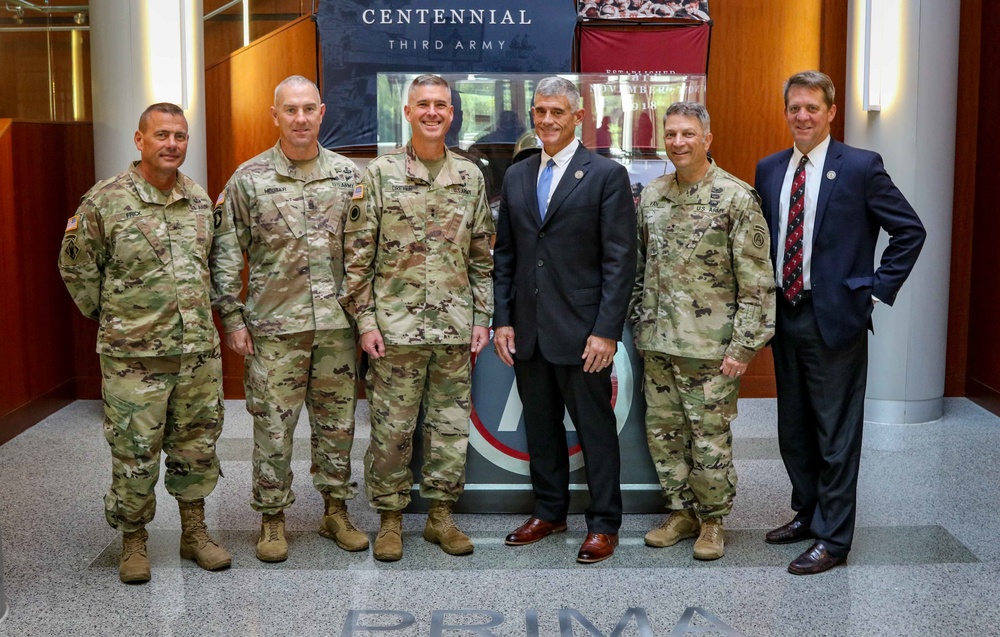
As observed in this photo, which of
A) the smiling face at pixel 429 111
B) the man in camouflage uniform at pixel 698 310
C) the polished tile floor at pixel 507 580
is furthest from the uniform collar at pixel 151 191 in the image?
the man in camouflage uniform at pixel 698 310

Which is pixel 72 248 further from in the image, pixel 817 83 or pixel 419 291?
pixel 817 83

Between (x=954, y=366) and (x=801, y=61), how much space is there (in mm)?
2146

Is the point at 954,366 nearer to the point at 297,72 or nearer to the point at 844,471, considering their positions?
the point at 844,471

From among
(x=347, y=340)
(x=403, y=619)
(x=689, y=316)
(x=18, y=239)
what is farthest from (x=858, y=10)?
(x=18, y=239)

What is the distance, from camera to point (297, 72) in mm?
6383

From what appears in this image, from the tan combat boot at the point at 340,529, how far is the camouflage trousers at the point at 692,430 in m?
1.13

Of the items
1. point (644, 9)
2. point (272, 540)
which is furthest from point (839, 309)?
point (644, 9)

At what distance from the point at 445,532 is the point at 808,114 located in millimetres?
1964

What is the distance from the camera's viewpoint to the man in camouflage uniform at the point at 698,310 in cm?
352

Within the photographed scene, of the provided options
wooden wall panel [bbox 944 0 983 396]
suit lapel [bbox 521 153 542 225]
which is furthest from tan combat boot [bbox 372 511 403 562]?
wooden wall panel [bbox 944 0 983 396]

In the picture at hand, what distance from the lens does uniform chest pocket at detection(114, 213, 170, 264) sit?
3.39m

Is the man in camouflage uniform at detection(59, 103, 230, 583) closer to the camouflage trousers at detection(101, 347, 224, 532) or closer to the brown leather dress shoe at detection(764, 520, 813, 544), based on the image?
the camouflage trousers at detection(101, 347, 224, 532)

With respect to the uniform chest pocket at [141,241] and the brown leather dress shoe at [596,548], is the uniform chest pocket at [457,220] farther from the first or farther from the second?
the brown leather dress shoe at [596,548]

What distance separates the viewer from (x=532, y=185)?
362cm
